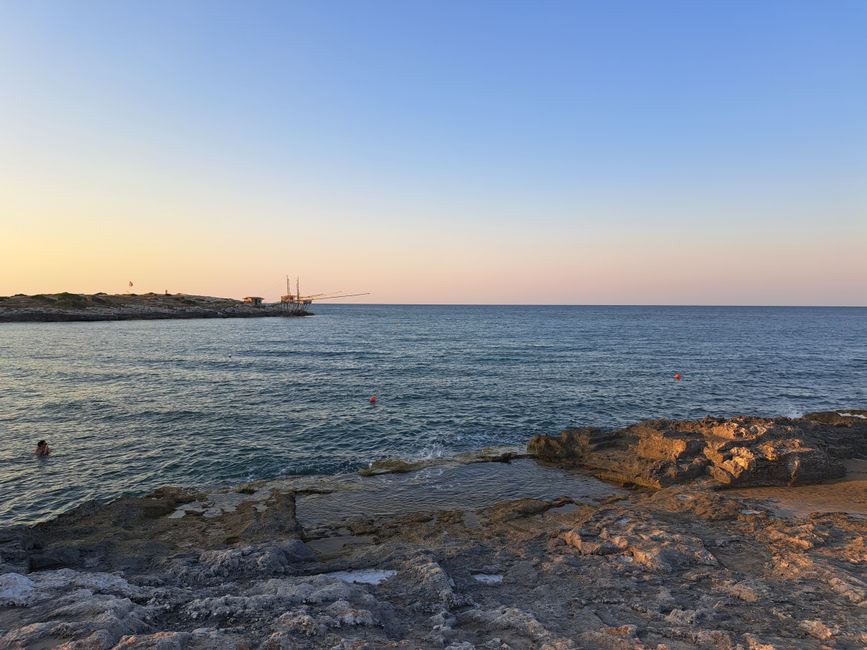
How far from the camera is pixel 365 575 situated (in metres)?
10.2

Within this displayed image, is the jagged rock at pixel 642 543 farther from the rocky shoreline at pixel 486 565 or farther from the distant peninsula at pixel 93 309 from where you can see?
the distant peninsula at pixel 93 309

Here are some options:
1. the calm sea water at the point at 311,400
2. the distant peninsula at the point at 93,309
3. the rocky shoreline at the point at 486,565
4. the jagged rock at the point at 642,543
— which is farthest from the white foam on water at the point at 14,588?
the distant peninsula at the point at 93,309

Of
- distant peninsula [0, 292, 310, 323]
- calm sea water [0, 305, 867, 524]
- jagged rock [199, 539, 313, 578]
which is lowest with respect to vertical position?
calm sea water [0, 305, 867, 524]

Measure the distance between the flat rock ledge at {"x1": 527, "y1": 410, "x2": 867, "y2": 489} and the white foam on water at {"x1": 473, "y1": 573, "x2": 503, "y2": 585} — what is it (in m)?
10.2

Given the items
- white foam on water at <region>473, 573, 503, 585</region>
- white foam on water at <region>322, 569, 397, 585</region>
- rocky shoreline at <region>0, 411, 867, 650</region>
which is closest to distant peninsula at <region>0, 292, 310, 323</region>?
rocky shoreline at <region>0, 411, 867, 650</region>

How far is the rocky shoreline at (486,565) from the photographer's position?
24.2 ft

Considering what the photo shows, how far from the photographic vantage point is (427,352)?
6122cm

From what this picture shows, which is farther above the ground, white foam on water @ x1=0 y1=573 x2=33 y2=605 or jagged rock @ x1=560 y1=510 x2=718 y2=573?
white foam on water @ x1=0 y1=573 x2=33 y2=605

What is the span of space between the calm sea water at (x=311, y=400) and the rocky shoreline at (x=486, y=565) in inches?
157

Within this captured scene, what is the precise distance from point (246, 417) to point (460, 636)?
24134 millimetres

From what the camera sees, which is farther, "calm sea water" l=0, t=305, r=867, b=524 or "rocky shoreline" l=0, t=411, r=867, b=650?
"calm sea water" l=0, t=305, r=867, b=524

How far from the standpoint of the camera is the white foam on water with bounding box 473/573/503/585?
9875 millimetres

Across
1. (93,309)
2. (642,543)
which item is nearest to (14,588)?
(642,543)

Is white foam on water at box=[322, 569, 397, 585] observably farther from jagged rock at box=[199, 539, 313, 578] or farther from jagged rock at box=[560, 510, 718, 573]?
jagged rock at box=[560, 510, 718, 573]
